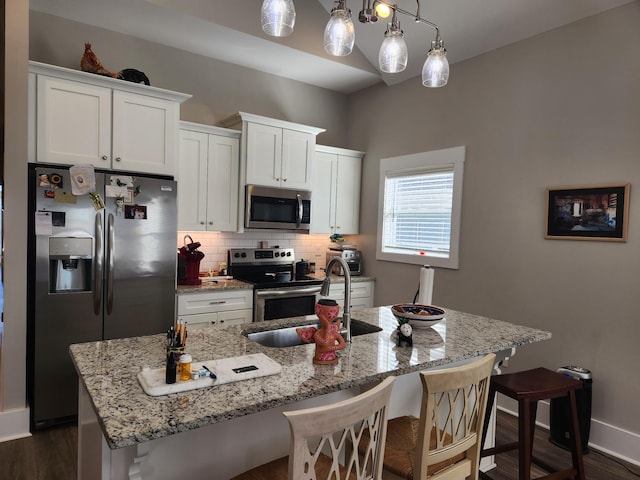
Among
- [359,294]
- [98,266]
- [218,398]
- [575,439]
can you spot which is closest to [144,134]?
[98,266]

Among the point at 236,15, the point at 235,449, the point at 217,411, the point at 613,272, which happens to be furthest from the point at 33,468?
the point at 613,272

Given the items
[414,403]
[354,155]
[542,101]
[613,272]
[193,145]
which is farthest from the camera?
[354,155]

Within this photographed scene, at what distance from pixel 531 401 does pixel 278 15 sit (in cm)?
208

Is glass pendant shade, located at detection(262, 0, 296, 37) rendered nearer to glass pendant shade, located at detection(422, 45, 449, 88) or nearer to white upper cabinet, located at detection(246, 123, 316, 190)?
glass pendant shade, located at detection(422, 45, 449, 88)

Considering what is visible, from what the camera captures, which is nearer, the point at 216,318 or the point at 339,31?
the point at 339,31

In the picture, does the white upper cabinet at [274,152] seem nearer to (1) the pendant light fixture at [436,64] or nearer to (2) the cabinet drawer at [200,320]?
(2) the cabinet drawer at [200,320]

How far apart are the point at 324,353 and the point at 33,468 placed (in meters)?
2.01

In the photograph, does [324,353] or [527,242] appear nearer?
[324,353]

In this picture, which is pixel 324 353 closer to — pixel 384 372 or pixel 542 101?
pixel 384 372

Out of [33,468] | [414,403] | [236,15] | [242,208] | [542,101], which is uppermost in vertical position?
[236,15]

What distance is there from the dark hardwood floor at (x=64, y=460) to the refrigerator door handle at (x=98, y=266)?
0.84 meters

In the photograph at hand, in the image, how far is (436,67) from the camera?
201 centimetres

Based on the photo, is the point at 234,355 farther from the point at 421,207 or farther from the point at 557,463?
the point at 421,207

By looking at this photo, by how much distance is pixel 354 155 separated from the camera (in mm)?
4734
